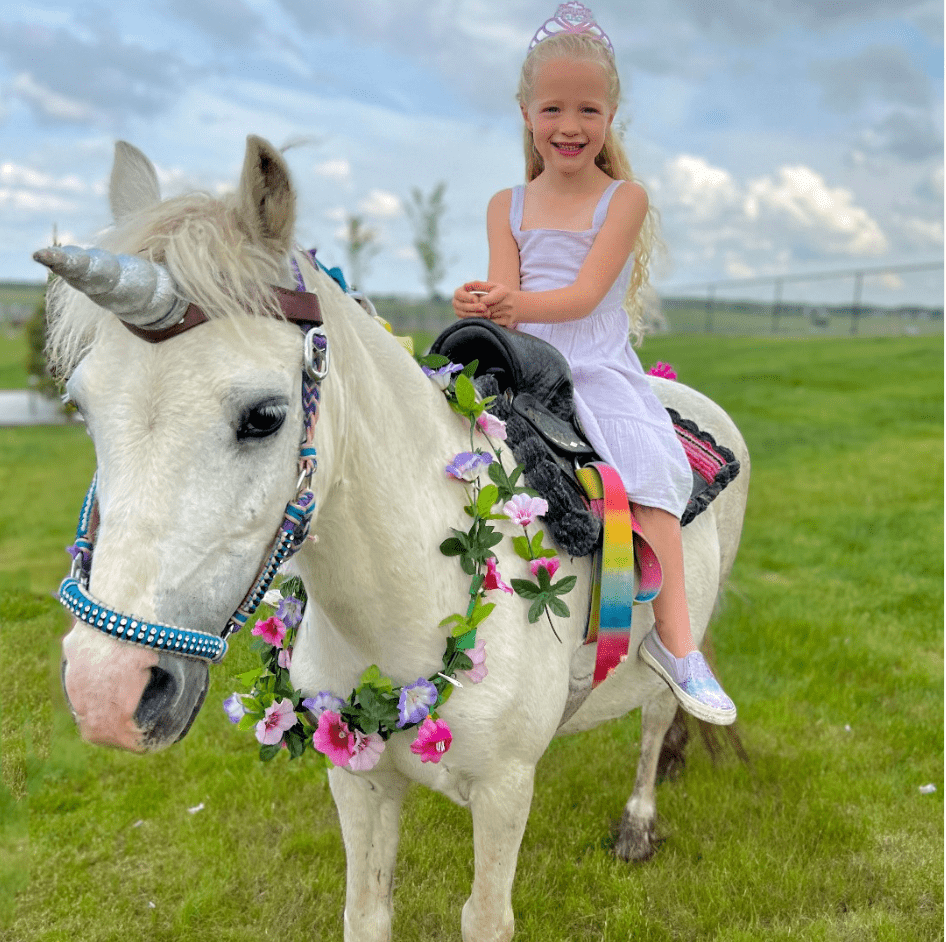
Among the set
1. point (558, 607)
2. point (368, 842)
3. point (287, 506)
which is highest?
point (287, 506)

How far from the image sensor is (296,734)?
7.01 feet

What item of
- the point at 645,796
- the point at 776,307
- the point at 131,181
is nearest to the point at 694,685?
the point at 645,796

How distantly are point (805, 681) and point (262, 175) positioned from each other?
481cm

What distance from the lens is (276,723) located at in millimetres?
2088

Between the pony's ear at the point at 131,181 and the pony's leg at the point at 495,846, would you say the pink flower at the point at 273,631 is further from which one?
the pony's ear at the point at 131,181

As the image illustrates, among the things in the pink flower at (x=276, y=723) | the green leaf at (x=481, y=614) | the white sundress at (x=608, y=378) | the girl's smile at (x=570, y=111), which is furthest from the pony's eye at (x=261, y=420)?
the girl's smile at (x=570, y=111)

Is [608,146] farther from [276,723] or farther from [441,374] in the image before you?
[276,723]

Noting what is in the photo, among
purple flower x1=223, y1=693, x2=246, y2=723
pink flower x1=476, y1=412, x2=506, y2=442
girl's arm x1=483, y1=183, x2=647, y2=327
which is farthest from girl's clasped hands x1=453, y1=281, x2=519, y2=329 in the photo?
purple flower x1=223, y1=693, x2=246, y2=723

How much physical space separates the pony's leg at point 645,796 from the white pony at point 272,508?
4.33 ft

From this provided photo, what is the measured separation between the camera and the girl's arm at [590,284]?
2184 millimetres

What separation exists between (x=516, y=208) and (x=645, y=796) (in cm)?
257

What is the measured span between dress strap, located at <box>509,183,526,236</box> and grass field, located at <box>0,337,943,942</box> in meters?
1.84

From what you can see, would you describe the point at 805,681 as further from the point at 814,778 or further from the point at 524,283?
the point at 524,283

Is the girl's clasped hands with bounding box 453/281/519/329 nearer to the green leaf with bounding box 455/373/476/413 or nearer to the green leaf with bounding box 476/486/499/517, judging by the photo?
the green leaf with bounding box 455/373/476/413
